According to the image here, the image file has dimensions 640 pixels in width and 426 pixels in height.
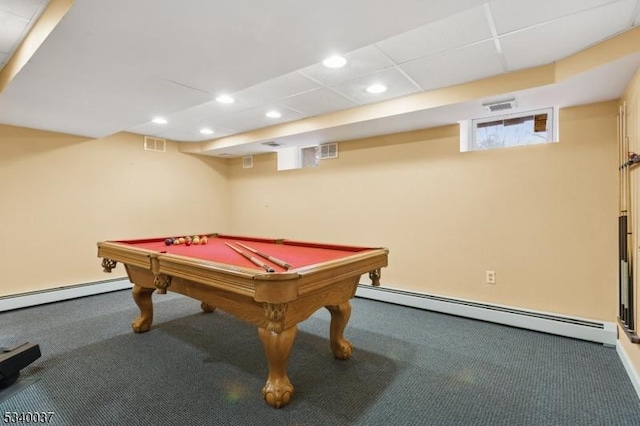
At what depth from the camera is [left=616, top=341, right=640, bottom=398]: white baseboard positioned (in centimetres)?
194

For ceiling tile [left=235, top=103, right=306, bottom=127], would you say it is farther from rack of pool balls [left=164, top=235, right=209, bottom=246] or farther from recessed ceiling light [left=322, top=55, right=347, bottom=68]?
rack of pool balls [left=164, top=235, right=209, bottom=246]

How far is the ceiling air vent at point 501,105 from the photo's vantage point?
277 cm

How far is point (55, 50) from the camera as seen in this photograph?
6.30ft

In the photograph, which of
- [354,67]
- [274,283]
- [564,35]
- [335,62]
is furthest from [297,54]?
[564,35]

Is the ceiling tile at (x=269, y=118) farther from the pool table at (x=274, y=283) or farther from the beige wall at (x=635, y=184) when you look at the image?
the beige wall at (x=635, y=184)

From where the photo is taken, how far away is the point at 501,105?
9.34 feet

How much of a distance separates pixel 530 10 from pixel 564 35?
45cm

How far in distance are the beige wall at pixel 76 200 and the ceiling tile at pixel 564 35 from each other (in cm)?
484

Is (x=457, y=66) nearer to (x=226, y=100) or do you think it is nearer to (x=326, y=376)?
(x=226, y=100)

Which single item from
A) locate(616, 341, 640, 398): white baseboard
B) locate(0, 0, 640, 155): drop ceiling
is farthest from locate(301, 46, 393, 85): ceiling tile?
locate(616, 341, 640, 398): white baseboard

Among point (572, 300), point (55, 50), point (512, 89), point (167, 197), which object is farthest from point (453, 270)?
point (167, 197)

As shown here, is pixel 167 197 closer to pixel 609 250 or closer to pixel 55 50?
pixel 55 50

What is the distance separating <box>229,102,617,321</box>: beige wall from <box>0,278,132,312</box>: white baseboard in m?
2.68

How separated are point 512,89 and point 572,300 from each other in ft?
6.52
